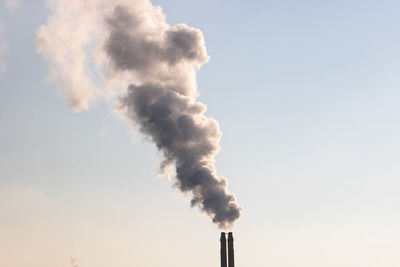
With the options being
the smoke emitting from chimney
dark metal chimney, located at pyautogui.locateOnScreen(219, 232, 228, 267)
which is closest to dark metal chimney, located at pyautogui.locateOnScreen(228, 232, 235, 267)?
the smoke emitting from chimney

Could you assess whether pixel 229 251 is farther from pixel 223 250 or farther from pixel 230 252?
pixel 223 250

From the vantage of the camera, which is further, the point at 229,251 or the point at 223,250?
the point at 229,251

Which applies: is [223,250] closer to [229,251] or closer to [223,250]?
[223,250]

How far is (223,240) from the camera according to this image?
100m

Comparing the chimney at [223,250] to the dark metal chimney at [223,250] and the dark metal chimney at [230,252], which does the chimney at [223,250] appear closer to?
the dark metal chimney at [223,250]

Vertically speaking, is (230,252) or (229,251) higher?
(229,251)

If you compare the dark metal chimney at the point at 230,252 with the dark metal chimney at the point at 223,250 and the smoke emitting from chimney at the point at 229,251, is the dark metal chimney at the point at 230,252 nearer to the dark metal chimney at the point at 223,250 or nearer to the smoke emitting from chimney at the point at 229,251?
the smoke emitting from chimney at the point at 229,251

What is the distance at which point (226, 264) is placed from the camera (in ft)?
326

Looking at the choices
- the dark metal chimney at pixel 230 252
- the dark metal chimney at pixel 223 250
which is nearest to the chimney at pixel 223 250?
the dark metal chimney at pixel 223 250

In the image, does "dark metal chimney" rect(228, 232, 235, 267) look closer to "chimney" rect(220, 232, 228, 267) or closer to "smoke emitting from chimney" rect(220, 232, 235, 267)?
"smoke emitting from chimney" rect(220, 232, 235, 267)

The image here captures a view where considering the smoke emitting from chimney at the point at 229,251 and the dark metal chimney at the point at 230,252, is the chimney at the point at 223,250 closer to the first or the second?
the smoke emitting from chimney at the point at 229,251

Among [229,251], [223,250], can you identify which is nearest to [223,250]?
[223,250]

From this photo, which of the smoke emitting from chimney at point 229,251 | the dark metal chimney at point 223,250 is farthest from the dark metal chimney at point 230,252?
the dark metal chimney at point 223,250

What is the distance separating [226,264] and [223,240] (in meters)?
2.41
